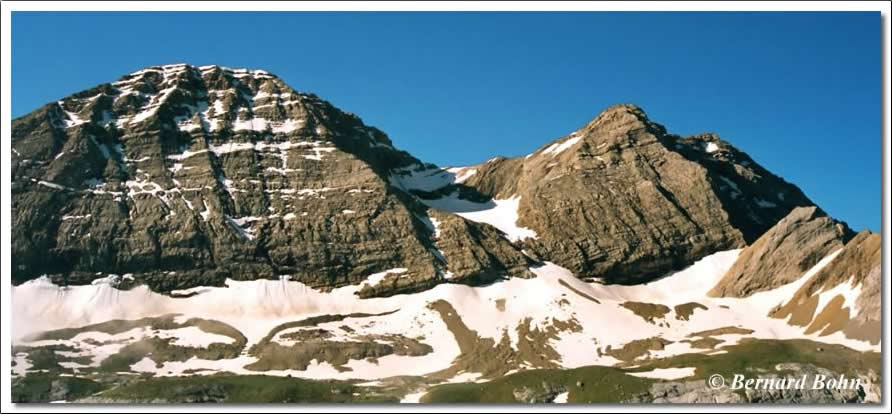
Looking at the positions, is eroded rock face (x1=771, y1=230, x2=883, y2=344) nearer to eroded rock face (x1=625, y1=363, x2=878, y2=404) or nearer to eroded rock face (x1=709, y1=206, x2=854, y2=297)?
eroded rock face (x1=709, y1=206, x2=854, y2=297)

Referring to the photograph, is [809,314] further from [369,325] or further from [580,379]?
[369,325]

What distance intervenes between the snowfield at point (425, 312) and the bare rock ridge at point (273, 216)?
4.21 m

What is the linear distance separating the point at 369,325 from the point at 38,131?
89.3m

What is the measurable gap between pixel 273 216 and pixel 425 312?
44.4 meters

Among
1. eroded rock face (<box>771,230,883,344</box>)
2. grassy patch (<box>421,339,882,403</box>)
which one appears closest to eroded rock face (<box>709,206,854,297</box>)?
eroded rock face (<box>771,230,883,344</box>)

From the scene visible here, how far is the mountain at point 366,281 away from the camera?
377 feet

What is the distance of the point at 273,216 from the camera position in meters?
177

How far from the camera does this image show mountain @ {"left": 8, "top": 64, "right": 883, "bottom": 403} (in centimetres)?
11500

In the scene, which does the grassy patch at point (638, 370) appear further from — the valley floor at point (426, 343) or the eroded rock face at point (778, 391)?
the eroded rock face at point (778, 391)

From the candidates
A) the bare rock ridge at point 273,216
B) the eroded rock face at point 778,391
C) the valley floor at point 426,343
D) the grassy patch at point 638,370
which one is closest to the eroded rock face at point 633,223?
the bare rock ridge at point 273,216

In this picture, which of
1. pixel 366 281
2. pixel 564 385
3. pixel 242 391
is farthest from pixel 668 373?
pixel 366 281

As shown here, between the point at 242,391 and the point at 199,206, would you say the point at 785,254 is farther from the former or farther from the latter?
the point at 199,206

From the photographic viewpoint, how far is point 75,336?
13912 cm

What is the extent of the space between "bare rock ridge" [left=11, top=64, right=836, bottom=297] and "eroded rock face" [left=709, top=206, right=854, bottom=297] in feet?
6.35
